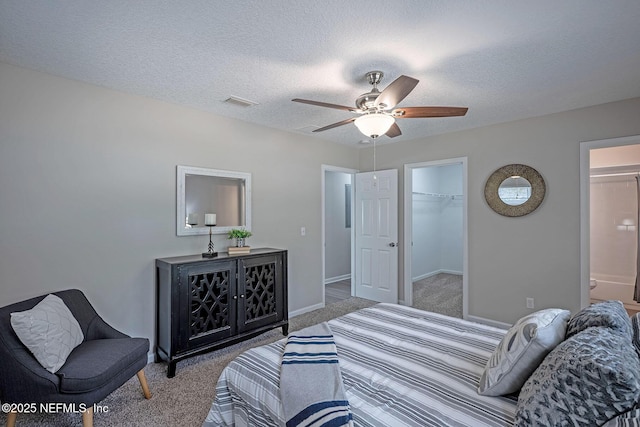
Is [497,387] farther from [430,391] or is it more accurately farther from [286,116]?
[286,116]

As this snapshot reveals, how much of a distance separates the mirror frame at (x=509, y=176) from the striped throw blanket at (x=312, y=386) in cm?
296

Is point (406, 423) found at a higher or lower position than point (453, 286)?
higher

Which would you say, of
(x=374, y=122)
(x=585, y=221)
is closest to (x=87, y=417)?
(x=374, y=122)

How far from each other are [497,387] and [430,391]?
278 millimetres

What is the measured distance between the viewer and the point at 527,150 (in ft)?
11.9

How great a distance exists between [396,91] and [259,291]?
2.41m

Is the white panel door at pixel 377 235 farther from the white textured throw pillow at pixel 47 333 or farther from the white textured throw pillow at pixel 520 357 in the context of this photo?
the white textured throw pillow at pixel 47 333

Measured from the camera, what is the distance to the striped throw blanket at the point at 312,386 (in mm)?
1275

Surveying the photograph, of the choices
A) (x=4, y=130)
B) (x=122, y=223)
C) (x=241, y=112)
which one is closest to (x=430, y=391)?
(x=122, y=223)

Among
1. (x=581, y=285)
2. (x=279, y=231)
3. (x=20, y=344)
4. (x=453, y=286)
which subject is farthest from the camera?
(x=453, y=286)

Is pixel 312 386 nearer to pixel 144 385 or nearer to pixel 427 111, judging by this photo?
pixel 144 385

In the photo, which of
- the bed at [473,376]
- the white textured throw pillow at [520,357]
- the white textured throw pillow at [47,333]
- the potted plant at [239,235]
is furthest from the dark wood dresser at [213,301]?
the white textured throw pillow at [520,357]

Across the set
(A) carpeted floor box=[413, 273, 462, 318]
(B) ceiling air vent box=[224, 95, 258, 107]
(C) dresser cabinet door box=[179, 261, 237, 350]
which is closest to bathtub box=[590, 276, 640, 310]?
(A) carpeted floor box=[413, 273, 462, 318]

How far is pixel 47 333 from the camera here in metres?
1.86
